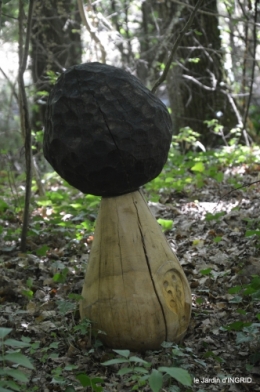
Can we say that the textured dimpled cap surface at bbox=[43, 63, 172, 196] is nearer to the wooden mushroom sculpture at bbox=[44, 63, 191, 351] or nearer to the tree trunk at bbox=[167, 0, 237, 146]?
the wooden mushroom sculpture at bbox=[44, 63, 191, 351]

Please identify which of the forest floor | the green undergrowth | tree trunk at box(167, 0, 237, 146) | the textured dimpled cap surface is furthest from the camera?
tree trunk at box(167, 0, 237, 146)

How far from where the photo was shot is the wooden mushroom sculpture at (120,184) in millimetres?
3203

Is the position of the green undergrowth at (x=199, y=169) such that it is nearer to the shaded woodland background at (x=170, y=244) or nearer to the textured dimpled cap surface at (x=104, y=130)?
the shaded woodland background at (x=170, y=244)

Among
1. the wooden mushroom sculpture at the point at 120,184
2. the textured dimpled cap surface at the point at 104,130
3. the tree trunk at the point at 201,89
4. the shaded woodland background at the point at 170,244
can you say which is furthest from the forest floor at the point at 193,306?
the tree trunk at the point at 201,89

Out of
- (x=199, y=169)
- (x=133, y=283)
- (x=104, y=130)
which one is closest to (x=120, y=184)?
(x=104, y=130)

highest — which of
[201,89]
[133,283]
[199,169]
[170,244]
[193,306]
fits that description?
[201,89]

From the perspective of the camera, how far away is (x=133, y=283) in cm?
329

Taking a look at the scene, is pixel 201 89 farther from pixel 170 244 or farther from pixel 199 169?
pixel 170 244

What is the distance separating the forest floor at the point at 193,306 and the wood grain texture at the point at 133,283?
11cm

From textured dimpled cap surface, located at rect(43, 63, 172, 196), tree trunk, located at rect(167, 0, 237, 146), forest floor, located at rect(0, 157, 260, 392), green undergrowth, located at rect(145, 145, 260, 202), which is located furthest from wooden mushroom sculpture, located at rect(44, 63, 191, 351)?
tree trunk, located at rect(167, 0, 237, 146)

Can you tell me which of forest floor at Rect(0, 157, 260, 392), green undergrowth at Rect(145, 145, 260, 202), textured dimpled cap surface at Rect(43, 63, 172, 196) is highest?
textured dimpled cap surface at Rect(43, 63, 172, 196)

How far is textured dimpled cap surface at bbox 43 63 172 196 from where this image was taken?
10.5 ft

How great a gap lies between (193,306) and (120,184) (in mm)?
1182

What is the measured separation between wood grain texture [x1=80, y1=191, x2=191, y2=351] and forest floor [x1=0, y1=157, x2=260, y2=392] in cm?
11
